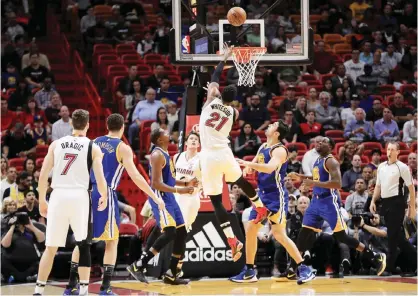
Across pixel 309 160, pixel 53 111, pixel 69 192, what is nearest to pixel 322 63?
pixel 309 160

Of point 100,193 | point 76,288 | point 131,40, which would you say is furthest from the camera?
point 131,40

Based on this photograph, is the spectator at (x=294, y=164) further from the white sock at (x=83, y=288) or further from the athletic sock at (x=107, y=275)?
the white sock at (x=83, y=288)

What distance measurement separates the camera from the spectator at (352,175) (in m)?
17.0

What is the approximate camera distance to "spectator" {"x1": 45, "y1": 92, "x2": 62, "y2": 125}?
18562 millimetres

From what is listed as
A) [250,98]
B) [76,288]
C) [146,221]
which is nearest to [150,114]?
[250,98]

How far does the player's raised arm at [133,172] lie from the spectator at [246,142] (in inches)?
256

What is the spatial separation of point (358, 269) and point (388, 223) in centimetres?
99

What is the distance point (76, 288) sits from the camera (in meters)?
11.3

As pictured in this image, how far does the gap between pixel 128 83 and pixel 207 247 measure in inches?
269

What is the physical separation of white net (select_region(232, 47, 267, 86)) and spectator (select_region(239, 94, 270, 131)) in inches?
220

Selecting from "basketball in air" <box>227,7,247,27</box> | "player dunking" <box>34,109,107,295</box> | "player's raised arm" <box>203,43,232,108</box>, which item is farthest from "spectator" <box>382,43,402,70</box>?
"player dunking" <box>34,109,107,295</box>

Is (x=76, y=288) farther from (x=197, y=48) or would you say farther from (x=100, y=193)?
(x=197, y=48)

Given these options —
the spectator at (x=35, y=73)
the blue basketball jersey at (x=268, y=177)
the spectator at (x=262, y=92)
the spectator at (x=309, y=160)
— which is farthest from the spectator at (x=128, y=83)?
the blue basketball jersey at (x=268, y=177)

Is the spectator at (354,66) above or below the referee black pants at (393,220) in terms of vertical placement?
above
